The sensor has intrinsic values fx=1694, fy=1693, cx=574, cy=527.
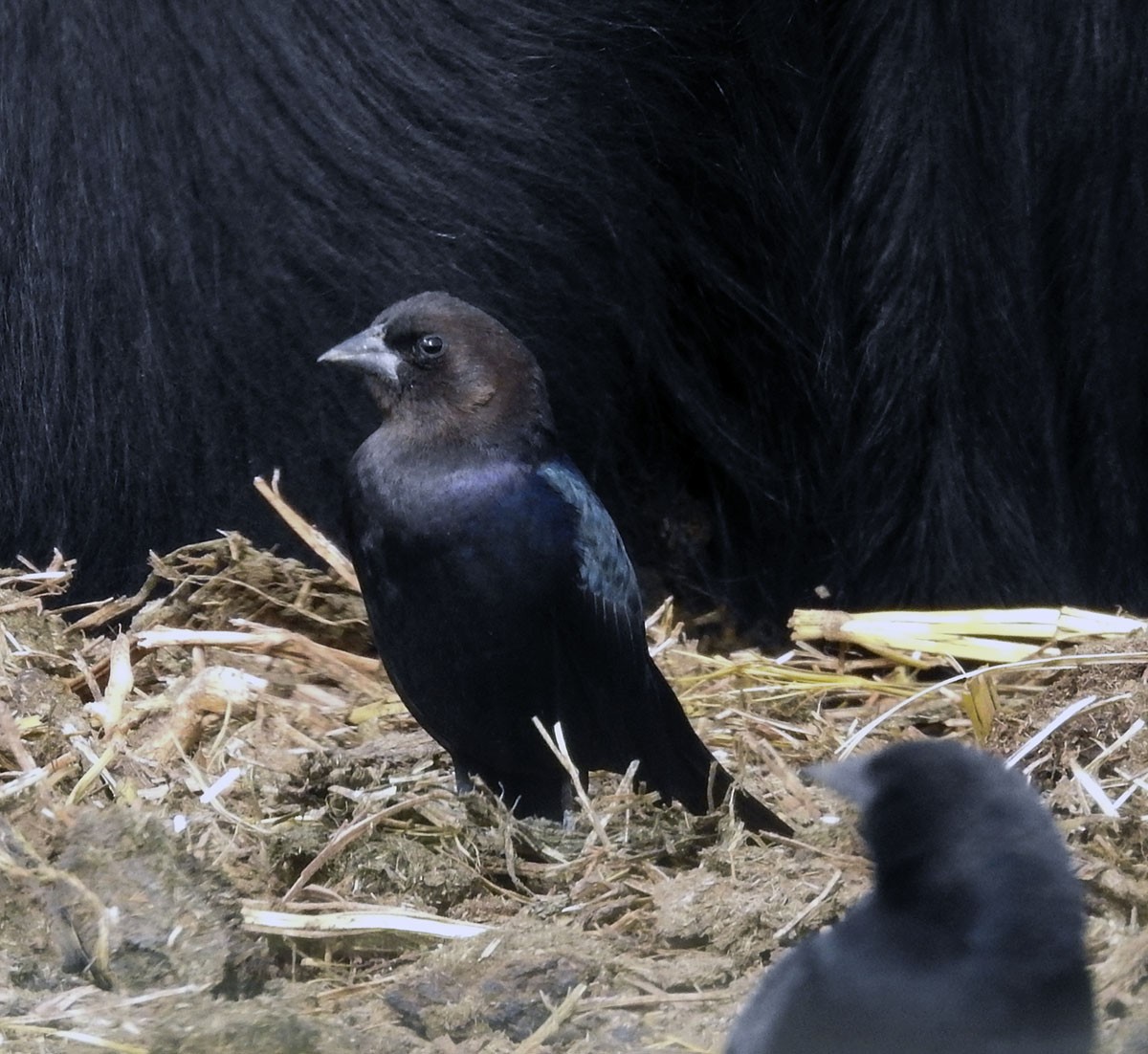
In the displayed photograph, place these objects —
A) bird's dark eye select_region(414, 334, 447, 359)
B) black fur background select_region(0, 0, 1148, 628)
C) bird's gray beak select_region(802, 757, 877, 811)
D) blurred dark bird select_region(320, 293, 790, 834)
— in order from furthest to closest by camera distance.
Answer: black fur background select_region(0, 0, 1148, 628) → bird's dark eye select_region(414, 334, 447, 359) → blurred dark bird select_region(320, 293, 790, 834) → bird's gray beak select_region(802, 757, 877, 811)

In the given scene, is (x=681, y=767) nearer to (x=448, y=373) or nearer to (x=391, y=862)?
(x=391, y=862)

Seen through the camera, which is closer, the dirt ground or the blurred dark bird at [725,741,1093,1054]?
the blurred dark bird at [725,741,1093,1054]

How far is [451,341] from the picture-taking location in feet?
6.79

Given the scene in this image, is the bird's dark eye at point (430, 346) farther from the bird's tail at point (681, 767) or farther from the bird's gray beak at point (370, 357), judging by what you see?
the bird's tail at point (681, 767)

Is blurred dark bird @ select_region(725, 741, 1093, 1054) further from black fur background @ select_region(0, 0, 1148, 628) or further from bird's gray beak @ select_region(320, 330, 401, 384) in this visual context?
black fur background @ select_region(0, 0, 1148, 628)

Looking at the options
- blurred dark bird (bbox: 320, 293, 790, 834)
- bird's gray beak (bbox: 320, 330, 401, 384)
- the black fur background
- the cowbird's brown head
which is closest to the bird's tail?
blurred dark bird (bbox: 320, 293, 790, 834)

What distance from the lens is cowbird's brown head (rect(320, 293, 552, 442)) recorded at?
2047 millimetres

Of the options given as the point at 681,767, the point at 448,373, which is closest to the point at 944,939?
the point at 681,767

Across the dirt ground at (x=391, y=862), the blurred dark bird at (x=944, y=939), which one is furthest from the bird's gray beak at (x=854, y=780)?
the dirt ground at (x=391, y=862)

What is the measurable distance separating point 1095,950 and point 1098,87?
1966 mm

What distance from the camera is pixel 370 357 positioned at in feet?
6.93

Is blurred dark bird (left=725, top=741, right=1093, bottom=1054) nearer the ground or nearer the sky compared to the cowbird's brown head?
nearer the ground

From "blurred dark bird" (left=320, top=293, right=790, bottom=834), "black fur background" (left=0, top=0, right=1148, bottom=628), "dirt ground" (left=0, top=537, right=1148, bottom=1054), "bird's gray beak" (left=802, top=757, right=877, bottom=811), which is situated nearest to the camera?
"bird's gray beak" (left=802, top=757, right=877, bottom=811)

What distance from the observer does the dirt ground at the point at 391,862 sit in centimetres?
147
